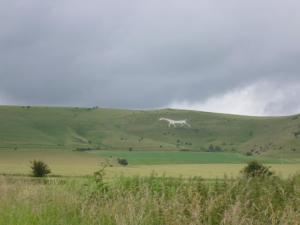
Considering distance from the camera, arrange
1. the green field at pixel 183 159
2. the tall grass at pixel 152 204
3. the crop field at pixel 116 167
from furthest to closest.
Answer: the green field at pixel 183 159 < the crop field at pixel 116 167 < the tall grass at pixel 152 204

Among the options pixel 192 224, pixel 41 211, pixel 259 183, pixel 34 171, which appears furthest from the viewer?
pixel 34 171

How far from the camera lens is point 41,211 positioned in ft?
44.7

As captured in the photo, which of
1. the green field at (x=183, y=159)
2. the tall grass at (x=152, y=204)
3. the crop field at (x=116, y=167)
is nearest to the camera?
the tall grass at (x=152, y=204)

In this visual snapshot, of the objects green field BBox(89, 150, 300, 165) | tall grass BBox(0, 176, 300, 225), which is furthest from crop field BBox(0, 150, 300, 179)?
tall grass BBox(0, 176, 300, 225)

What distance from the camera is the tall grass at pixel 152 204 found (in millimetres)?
12062

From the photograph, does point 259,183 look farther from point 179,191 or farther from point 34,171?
point 34,171

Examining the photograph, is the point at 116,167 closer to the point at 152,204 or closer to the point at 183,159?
the point at 183,159

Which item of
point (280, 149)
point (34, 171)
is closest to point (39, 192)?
point (34, 171)

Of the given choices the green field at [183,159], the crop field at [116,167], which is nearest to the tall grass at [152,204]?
the crop field at [116,167]

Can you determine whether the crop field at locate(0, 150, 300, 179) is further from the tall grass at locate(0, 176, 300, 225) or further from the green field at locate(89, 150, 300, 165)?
the tall grass at locate(0, 176, 300, 225)

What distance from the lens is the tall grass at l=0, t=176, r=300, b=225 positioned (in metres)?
12.1

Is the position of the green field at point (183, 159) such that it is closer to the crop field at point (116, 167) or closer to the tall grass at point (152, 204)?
the crop field at point (116, 167)

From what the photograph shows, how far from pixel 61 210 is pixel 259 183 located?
506cm

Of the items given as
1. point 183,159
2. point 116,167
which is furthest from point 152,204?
point 183,159
